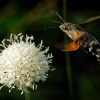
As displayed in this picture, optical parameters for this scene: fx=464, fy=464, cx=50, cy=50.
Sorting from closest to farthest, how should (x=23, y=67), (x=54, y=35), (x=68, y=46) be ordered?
(x=68, y=46)
(x=23, y=67)
(x=54, y=35)

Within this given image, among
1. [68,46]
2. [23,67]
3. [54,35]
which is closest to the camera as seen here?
[68,46]

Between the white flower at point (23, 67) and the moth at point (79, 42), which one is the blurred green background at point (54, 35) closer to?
the white flower at point (23, 67)

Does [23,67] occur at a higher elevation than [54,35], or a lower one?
lower

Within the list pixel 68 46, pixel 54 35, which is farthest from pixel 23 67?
pixel 54 35

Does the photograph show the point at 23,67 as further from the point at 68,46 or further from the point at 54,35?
the point at 54,35

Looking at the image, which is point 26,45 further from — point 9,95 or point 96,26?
point 96,26

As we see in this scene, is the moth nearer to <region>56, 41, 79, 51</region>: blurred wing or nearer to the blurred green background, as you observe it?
<region>56, 41, 79, 51</region>: blurred wing

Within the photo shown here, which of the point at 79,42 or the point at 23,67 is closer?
the point at 79,42
